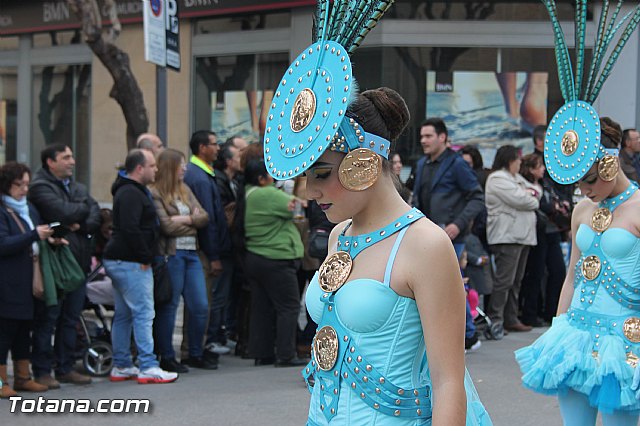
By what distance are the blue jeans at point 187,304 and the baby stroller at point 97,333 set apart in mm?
472

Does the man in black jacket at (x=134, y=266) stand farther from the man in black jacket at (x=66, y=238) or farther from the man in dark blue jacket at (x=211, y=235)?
the man in dark blue jacket at (x=211, y=235)

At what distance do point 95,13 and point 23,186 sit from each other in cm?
413

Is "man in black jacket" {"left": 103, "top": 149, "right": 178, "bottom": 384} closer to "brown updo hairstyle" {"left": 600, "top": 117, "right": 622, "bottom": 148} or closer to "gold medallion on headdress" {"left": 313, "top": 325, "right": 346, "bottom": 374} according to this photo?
"brown updo hairstyle" {"left": 600, "top": 117, "right": 622, "bottom": 148}

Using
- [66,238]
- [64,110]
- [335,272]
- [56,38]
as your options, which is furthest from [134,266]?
[56,38]

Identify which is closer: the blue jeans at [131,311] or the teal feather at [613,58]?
the teal feather at [613,58]

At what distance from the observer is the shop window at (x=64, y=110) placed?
1889cm

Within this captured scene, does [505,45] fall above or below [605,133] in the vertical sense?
above

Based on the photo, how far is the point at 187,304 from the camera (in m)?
8.44

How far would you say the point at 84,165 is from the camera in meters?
18.9

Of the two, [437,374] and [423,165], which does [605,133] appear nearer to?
[437,374]

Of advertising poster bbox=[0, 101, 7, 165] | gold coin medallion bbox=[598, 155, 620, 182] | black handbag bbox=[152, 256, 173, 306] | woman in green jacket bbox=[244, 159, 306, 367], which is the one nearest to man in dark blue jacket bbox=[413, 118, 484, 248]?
woman in green jacket bbox=[244, 159, 306, 367]

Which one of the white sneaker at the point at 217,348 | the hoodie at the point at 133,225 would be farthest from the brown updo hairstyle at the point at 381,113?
the white sneaker at the point at 217,348

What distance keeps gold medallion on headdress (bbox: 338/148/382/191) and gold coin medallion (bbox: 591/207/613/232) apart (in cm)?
270

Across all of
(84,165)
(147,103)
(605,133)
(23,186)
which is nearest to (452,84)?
(147,103)
